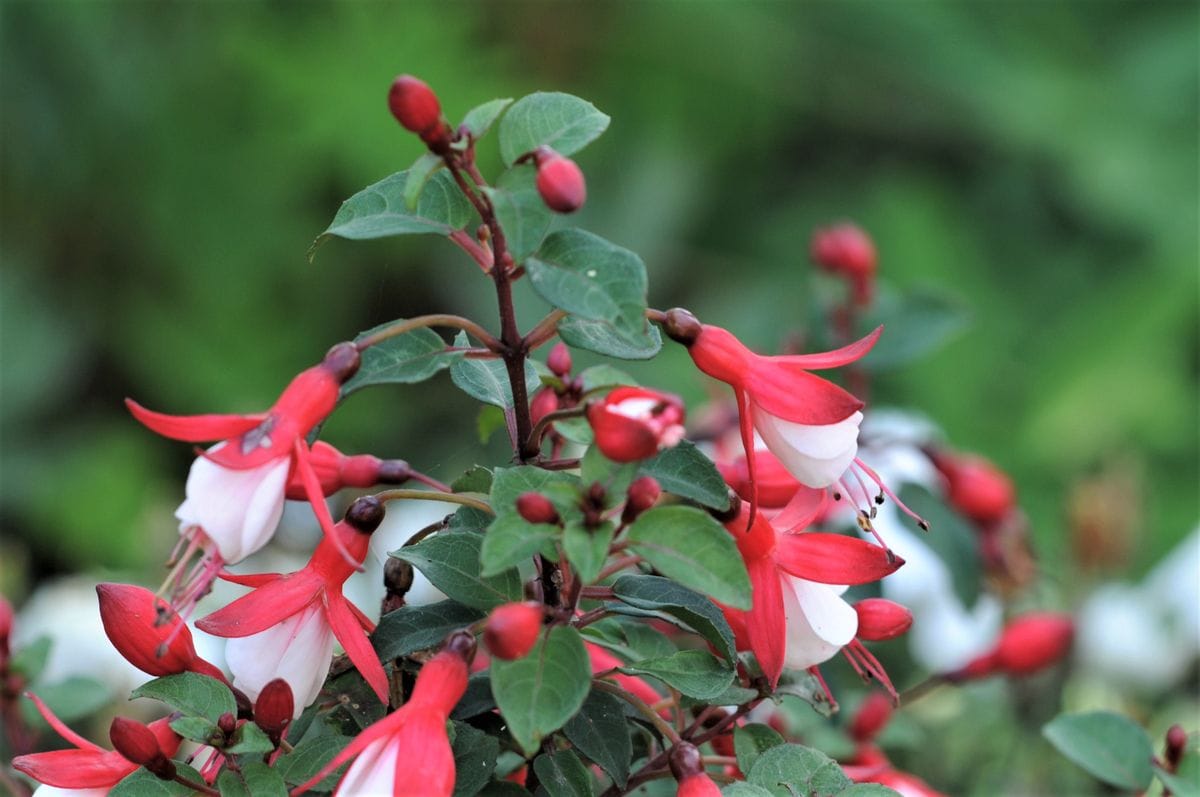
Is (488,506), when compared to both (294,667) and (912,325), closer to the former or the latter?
(294,667)

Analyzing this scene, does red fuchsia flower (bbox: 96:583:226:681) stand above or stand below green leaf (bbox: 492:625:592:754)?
below

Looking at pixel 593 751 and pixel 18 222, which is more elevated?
pixel 593 751

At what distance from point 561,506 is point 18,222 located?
1882 millimetres

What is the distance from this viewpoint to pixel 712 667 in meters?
0.44

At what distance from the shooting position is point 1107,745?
1.90ft

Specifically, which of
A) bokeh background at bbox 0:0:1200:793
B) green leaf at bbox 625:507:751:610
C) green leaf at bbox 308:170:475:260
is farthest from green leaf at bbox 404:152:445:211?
bokeh background at bbox 0:0:1200:793

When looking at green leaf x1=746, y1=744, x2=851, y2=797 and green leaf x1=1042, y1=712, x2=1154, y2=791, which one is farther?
green leaf x1=1042, y1=712, x2=1154, y2=791

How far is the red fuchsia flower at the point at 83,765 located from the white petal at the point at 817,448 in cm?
21

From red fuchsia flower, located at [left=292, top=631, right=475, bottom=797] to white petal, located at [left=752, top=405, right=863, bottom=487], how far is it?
119 mm

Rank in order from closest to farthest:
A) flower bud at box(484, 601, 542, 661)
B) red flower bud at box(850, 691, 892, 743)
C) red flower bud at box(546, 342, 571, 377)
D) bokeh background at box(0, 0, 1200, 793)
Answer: flower bud at box(484, 601, 542, 661) < red flower bud at box(546, 342, 571, 377) < red flower bud at box(850, 691, 892, 743) < bokeh background at box(0, 0, 1200, 793)

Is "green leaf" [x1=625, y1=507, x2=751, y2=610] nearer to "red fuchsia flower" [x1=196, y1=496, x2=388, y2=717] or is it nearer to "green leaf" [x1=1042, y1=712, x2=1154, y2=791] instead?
"red fuchsia flower" [x1=196, y1=496, x2=388, y2=717]

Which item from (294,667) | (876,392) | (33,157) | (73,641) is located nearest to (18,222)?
(33,157)

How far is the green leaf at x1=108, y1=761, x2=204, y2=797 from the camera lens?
0.40 meters

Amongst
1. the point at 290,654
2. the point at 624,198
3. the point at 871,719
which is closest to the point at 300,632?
the point at 290,654
